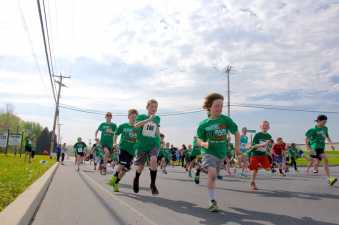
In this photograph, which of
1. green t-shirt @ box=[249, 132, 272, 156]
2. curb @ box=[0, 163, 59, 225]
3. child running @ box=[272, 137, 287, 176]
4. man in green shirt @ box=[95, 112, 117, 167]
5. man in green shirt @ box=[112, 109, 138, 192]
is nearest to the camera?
curb @ box=[0, 163, 59, 225]

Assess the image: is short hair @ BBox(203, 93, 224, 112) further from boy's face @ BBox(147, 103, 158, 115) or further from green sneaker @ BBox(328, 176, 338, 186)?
green sneaker @ BBox(328, 176, 338, 186)

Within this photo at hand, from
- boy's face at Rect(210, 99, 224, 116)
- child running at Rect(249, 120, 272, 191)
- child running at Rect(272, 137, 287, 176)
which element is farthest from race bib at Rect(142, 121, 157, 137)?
child running at Rect(272, 137, 287, 176)

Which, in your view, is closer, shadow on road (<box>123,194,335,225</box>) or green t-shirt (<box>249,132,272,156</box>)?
shadow on road (<box>123,194,335,225</box>)

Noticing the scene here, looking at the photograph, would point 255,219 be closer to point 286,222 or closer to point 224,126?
point 286,222

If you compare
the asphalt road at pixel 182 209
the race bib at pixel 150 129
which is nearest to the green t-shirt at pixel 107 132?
the asphalt road at pixel 182 209

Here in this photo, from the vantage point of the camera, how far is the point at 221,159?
6273mm

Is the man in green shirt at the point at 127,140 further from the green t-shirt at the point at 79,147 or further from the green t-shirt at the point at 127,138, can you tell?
the green t-shirt at the point at 79,147

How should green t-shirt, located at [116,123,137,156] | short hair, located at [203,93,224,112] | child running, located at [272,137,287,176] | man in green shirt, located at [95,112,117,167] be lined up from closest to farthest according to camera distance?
short hair, located at [203,93,224,112] → green t-shirt, located at [116,123,137,156] → man in green shirt, located at [95,112,117,167] → child running, located at [272,137,287,176]

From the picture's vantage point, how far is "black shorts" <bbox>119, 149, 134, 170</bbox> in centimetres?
864

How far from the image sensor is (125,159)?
28.9 ft

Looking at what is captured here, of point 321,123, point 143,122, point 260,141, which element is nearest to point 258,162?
point 260,141

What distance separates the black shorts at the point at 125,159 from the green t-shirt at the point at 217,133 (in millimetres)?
2795

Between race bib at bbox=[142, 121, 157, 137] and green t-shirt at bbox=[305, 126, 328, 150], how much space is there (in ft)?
18.1

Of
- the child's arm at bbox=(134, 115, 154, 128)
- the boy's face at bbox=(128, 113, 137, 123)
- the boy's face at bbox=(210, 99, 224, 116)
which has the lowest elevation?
the child's arm at bbox=(134, 115, 154, 128)
